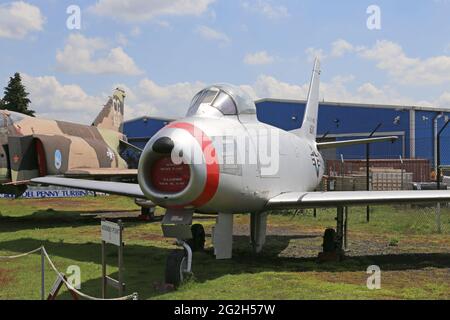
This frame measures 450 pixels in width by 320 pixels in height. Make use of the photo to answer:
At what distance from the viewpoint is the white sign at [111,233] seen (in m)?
6.49

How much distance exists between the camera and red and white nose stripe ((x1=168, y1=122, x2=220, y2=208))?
7.58m

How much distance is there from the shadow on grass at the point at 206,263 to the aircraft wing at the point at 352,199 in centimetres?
113

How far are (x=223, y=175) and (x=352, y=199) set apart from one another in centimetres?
276

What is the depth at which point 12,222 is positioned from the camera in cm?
1773

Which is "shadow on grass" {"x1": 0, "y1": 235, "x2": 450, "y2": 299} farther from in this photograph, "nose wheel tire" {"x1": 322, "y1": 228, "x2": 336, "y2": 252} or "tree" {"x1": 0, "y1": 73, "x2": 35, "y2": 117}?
"tree" {"x1": 0, "y1": 73, "x2": 35, "y2": 117}

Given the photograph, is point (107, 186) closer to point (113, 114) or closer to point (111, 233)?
point (111, 233)

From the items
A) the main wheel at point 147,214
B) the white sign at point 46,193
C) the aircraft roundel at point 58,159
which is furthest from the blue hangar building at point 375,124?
the aircraft roundel at point 58,159

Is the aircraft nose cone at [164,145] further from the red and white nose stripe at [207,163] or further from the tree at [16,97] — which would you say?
the tree at [16,97]

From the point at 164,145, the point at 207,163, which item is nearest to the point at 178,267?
the point at 207,163

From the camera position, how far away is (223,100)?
916 centimetres

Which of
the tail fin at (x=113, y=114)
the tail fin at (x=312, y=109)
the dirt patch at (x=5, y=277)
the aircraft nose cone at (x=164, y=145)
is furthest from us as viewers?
the tail fin at (x=113, y=114)

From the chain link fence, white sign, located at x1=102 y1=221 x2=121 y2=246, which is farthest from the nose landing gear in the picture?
the chain link fence
